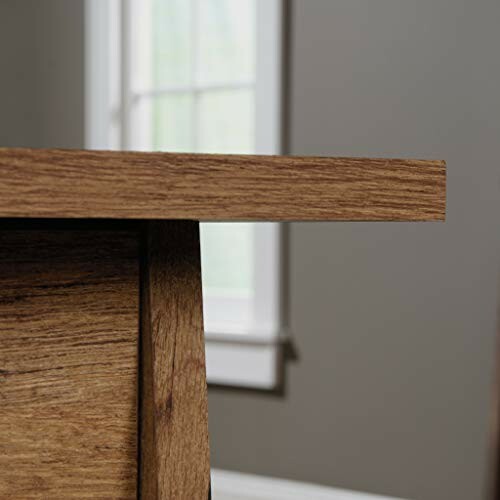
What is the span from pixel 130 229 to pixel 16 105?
2.24 metres

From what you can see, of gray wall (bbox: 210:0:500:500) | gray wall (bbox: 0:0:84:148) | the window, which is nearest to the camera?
gray wall (bbox: 210:0:500:500)

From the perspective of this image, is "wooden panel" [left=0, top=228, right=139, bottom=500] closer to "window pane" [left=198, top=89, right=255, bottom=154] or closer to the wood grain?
the wood grain

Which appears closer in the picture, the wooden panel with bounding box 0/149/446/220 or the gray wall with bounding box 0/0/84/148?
the wooden panel with bounding box 0/149/446/220

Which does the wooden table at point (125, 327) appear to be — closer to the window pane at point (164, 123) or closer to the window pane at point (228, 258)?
the window pane at point (228, 258)

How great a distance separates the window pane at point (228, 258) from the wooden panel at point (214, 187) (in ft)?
6.05

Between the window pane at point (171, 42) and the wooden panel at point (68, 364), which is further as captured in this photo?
the window pane at point (171, 42)

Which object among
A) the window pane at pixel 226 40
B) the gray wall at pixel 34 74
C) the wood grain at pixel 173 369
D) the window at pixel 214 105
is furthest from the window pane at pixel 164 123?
the wood grain at pixel 173 369

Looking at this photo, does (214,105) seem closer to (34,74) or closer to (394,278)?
(34,74)

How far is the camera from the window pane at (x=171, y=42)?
96.2 inches

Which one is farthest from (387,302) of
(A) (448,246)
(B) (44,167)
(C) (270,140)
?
(B) (44,167)

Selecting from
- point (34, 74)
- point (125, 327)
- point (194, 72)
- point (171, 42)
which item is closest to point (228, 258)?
point (194, 72)

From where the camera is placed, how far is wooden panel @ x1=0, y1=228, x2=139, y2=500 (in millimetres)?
463

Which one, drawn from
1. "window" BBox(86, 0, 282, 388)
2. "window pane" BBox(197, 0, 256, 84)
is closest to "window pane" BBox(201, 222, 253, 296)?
"window" BBox(86, 0, 282, 388)

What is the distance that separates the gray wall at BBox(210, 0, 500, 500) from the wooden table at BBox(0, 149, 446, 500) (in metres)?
1.43
